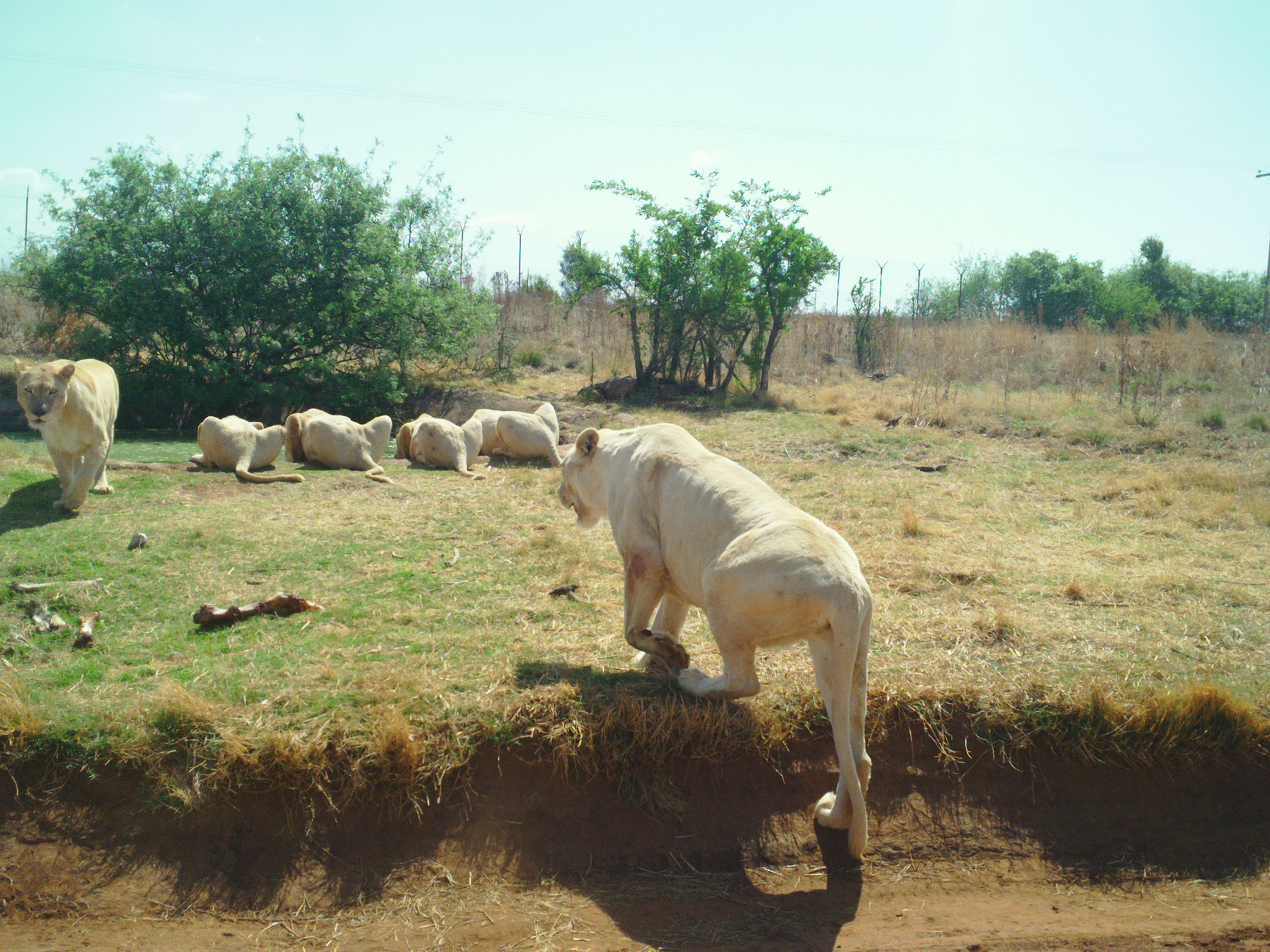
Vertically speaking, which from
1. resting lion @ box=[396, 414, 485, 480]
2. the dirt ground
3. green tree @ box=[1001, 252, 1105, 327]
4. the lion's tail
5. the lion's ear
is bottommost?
the dirt ground

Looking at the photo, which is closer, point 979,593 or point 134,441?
point 979,593

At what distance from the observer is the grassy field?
4727 mm

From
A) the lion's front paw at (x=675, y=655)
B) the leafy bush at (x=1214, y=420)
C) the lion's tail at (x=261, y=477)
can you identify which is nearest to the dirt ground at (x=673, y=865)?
the lion's front paw at (x=675, y=655)

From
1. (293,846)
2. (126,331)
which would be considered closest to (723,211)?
(126,331)

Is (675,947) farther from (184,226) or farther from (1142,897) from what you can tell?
(184,226)

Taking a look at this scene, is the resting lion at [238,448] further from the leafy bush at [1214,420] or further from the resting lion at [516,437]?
the leafy bush at [1214,420]

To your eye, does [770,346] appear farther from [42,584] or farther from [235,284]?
[42,584]

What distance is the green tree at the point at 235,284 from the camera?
56.4 ft

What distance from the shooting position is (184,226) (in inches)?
688

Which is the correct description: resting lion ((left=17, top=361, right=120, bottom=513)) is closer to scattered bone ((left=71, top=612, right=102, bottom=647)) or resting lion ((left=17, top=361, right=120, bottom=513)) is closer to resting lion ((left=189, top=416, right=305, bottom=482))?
resting lion ((left=189, top=416, right=305, bottom=482))

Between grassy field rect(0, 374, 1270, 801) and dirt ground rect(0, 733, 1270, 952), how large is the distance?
0.72 ft

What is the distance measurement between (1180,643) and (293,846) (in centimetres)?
597

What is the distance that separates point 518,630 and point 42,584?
3627 millimetres

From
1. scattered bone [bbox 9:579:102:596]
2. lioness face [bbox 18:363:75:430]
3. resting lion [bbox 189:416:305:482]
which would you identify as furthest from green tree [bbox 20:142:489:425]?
scattered bone [bbox 9:579:102:596]
